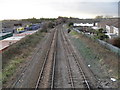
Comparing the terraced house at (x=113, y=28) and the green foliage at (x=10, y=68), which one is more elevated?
the terraced house at (x=113, y=28)

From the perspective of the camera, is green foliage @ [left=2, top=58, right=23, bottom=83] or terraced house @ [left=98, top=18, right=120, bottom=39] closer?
green foliage @ [left=2, top=58, right=23, bottom=83]

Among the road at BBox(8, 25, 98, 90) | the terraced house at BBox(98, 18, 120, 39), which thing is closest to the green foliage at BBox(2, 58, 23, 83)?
the road at BBox(8, 25, 98, 90)

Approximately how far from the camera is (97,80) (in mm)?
12438

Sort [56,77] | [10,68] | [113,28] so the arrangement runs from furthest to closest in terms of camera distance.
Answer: [113,28] → [10,68] → [56,77]

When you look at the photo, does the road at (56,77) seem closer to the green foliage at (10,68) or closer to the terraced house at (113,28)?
the green foliage at (10,68)

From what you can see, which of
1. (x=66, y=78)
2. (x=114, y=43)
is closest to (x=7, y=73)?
(x=66, y=78)

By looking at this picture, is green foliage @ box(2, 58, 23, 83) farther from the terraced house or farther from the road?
the terraced house

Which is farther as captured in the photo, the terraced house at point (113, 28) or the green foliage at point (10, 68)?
the terraced house at point (113, 28)

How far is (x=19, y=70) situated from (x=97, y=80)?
5721 mm

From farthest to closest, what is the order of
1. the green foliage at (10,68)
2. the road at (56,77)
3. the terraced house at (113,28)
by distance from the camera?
the terraced house at (113,28)
the green foliage at (10,68)
the road at (56,77)

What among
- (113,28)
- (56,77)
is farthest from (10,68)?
(113,28)

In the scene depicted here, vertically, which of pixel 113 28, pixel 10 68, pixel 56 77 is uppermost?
pixel 113 28

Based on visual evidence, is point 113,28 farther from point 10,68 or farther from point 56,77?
point 56,77

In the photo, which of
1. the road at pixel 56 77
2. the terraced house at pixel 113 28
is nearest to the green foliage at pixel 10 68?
the road at pixel 56 77
